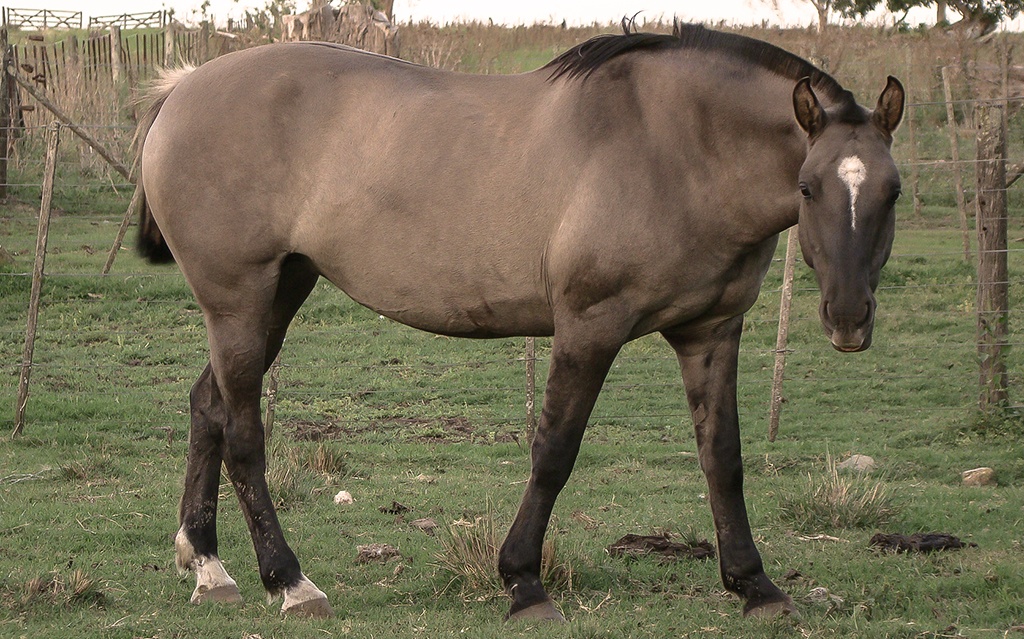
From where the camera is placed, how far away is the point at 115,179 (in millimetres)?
16406

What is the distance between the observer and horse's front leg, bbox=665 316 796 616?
4.66 meters

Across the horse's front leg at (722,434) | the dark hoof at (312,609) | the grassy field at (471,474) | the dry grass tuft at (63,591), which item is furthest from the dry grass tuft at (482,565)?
the dry grass tuft at (63,591)

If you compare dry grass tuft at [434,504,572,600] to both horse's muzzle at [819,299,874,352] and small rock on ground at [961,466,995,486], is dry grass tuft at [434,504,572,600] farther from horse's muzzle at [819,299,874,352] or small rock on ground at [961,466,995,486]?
small rock on ground at [961,466,995,486]

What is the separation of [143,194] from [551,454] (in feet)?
Answer: 8.06

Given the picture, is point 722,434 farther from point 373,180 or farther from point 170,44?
point 170,44

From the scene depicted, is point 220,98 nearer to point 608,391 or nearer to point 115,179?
point 608,391

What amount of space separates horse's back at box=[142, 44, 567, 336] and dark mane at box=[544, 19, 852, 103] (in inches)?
7.6

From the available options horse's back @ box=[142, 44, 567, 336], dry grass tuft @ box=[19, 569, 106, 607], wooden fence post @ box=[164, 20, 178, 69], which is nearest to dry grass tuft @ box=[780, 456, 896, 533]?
horse's back @ box=[142, 44, 567, 336]

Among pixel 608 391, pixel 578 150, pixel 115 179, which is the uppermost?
pixel 578 150

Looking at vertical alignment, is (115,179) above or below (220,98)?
below

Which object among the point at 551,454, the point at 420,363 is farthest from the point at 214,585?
the point at 420,363

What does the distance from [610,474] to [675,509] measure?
97cm

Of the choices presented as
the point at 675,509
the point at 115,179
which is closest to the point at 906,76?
the point at 115,179

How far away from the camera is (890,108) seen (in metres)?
3.98
